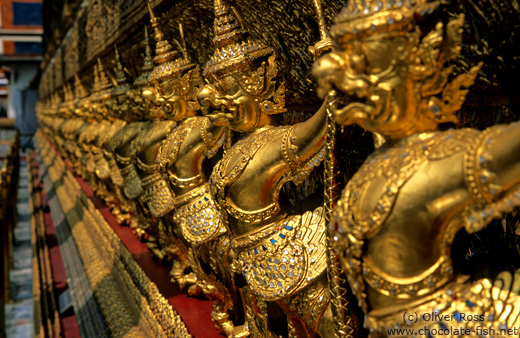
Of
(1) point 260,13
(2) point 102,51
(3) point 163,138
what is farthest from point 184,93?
(2) point 102,51

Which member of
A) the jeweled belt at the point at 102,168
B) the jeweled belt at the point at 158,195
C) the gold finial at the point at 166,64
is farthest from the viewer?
the jeweled belt at the point at 102,168

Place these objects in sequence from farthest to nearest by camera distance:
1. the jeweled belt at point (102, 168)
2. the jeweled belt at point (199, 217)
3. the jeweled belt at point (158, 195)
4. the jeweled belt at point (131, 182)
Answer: the jeweled belt at point (102, 168) → the jeweled belt at point (131, 182) → the jeweled belt at point (158, 195) → the jeweled belt at point (199, 217)

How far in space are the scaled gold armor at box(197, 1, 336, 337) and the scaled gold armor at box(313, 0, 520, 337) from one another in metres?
0.28

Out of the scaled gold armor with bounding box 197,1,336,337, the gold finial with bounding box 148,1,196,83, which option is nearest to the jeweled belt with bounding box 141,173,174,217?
the gold finial with bounding box 148,1,196,83

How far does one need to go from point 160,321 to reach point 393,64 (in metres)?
1.38

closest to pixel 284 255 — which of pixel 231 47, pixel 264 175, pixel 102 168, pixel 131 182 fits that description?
pixel 264 175

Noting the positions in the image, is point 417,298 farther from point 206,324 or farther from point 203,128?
point 206,324

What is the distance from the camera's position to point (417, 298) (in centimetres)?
73

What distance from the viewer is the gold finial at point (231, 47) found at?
120 cm

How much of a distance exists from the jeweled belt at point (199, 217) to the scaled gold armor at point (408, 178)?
2.71 ft

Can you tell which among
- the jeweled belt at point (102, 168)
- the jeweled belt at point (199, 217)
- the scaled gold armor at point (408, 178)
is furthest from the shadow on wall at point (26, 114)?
the scaled gold armor at point (408, 178)

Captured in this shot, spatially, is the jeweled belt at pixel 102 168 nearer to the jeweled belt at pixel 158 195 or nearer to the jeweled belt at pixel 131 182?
the jeweled belt at pixel 131 182

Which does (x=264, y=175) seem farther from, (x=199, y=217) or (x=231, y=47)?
(x=199, y=217)

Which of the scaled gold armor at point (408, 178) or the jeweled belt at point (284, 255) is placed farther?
the jeweled belt at point (284, 255)
